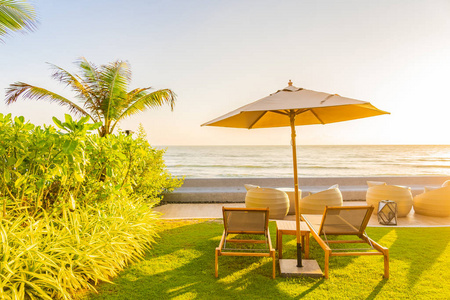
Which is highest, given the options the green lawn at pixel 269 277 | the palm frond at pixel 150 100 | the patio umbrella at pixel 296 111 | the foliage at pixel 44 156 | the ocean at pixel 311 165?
the palm frond at pixel 150 100

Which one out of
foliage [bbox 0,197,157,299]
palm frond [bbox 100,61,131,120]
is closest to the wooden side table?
foliage [bbox 0,197,157,299]

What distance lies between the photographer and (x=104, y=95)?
8.45 meters

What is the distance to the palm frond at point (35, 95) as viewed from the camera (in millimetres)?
A: 7629

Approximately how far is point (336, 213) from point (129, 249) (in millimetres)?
2954

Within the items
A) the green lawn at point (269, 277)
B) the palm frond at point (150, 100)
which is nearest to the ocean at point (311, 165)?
the palm frond at point (150, 100)

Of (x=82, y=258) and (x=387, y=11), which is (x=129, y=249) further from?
(x=387, y=11)

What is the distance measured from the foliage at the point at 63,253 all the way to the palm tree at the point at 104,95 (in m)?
5.37

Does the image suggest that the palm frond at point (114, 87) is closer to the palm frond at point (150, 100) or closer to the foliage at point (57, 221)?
the palm frond at point (150, 100)

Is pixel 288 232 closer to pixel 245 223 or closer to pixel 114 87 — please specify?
pixel 245 223

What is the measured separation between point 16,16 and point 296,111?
576 cm

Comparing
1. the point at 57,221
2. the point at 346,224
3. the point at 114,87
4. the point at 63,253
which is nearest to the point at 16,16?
the point at 114,87

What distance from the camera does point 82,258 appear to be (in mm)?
2783

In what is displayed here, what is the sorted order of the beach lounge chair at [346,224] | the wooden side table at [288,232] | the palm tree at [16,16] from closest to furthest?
the beach lounge chair at [346,224], the wooden side table at [288,232], the palm tree at [16,16]

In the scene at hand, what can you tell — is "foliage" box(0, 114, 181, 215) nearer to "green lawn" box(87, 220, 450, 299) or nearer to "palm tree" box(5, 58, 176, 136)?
"green lawn" box(87, 220, 450, 299)
